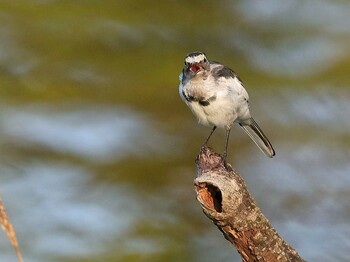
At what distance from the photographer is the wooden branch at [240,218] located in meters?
4.38

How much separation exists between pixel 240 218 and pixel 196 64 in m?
1.80

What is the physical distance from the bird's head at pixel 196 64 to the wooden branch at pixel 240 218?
61.1 inches

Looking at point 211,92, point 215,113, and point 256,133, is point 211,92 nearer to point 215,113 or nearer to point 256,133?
point 215,113

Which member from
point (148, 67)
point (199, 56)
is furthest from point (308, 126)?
point (199, 56)

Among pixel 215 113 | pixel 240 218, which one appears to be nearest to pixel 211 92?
pixel 215 113

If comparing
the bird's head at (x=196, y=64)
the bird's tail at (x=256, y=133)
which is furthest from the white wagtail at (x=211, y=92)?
the bird's tail at (x=256, y=133)

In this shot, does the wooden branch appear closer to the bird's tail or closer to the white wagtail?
the white wagtail

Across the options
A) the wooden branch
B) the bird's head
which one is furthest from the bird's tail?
the wooden branch

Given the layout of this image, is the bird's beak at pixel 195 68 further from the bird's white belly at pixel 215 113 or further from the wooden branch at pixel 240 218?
the wooden branch at pixel 240 218

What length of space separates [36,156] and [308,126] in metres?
2.83

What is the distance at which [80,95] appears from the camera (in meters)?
11.2

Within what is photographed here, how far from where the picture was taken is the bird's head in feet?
19.7

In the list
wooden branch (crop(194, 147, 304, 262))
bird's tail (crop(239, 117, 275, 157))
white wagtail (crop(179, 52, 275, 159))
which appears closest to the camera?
wooden branch (crop(194, 147, 304, 262))

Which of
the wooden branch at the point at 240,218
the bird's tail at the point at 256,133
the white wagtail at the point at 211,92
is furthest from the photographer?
the bird's tail at the point at 256,133
